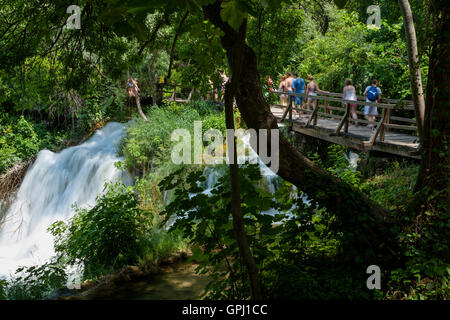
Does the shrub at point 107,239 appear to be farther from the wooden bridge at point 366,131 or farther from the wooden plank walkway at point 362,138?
the wooden plank walkway at point 362,138

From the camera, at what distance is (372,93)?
12.2 meters

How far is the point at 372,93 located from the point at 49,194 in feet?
34.6

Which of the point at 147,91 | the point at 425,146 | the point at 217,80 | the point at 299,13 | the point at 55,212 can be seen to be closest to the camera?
the point at 425,146

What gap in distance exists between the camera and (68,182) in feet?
45.9

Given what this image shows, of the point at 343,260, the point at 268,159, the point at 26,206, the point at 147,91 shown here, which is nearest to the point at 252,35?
the point at 268,159

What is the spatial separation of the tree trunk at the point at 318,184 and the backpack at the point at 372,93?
27.2 feet

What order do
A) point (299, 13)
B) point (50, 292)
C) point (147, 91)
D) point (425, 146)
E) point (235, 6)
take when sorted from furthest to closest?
1. point (147, 91)
2. point (299, 13)
3. point (50, 292)
4. point (425, 146)
5. point (235, 6)

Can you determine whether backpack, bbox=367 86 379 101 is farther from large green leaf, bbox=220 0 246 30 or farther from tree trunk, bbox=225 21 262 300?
large green leaf, bbox=220 0 246 30

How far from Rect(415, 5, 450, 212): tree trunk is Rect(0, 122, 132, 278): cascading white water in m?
9.01

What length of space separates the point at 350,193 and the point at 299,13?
239 inches

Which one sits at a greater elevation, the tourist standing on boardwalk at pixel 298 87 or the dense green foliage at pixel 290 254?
the tourist standing on boardwalk at pixel 298 87

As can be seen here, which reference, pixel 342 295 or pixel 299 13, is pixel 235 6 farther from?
pixel 299 13

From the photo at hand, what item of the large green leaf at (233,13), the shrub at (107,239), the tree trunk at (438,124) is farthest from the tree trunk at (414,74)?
the shrub at (107,239)

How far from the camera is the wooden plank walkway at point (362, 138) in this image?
10007mm
